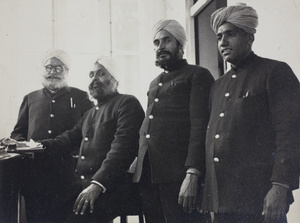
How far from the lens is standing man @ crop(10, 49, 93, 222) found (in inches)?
147

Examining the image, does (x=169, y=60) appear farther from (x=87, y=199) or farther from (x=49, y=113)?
(x=49, y=113)

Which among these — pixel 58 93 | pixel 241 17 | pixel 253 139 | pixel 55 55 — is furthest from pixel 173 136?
pixel 55 55

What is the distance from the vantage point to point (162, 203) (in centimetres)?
253

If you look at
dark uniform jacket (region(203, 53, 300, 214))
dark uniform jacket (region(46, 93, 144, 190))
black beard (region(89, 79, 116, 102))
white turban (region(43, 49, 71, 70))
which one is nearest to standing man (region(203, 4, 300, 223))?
dark uniform jacket (region(203, 53, 300, 214))

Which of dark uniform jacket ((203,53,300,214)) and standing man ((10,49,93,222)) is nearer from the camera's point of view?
dark uniform jacket ((203,53,300,214))

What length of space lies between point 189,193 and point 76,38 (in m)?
4.56

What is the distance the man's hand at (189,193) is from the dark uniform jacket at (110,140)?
2.39ft

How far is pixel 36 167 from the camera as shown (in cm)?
367

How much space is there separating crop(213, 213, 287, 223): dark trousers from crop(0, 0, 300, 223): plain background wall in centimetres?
418

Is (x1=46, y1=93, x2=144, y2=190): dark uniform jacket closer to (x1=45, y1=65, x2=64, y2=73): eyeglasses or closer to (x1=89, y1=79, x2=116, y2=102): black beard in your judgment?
(x1=89, y1=79, x2=116, y2=102): black beard

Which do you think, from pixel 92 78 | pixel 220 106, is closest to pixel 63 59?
pixel 92 78

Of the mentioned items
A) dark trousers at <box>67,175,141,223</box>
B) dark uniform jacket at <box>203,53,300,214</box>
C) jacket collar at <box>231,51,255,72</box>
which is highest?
jacket collar at <box>231,51,255,72</box>

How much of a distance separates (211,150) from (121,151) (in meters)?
0.91

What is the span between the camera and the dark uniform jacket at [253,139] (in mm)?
1920
